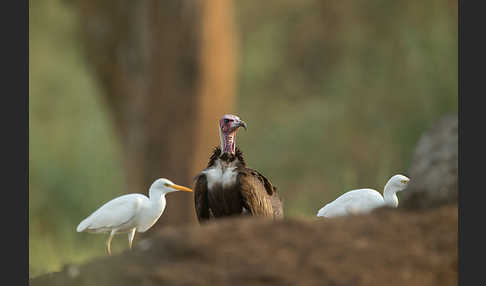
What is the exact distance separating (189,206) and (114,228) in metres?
2.99

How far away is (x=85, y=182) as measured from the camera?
13508 mm

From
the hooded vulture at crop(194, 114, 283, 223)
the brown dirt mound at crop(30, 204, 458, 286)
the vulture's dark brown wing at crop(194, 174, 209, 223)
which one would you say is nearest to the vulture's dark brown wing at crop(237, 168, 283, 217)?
the hooded vulture at crop(194, 114, 283, 223)

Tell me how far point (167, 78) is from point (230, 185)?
2956 millimetres

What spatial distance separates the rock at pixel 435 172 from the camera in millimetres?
3807

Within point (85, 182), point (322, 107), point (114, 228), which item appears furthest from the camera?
point (322, 107)

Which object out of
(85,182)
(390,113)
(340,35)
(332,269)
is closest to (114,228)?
(332,269)

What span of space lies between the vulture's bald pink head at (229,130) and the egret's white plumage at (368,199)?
74 centimetres

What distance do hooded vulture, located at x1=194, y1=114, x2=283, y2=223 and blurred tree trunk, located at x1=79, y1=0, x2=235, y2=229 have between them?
242 centimetres

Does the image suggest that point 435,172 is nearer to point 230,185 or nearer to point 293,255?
point 293,255

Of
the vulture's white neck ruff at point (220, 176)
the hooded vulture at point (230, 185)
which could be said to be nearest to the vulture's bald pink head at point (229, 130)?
the hooded vulture at point (230, 185)

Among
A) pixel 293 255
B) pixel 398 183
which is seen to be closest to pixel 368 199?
pixel 398 183

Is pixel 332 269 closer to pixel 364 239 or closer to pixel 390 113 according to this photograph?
pixel 364 239

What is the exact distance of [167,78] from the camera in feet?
24.4

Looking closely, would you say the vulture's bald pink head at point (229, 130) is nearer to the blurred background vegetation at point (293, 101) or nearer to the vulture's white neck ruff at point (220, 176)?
the vulture's white neck ruff at point (220, 176)
